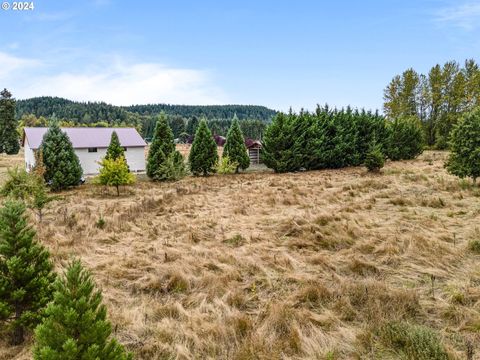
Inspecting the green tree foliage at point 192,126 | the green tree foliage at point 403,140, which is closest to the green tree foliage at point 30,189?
the green tree foliage at point 403,140

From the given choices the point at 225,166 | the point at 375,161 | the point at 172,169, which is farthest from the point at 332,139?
the point at 172,169

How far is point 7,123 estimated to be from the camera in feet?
187

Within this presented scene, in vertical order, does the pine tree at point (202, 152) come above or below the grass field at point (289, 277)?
above

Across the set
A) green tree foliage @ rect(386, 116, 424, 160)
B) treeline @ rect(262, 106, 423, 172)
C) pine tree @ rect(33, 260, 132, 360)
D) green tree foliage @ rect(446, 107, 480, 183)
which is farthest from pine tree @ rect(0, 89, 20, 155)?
pine tree @ rect(33, 260, 132, 360)

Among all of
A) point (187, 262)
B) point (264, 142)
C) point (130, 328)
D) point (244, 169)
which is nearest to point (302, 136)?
point (264, 142)

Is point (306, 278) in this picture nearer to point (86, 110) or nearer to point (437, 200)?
point (437, 200)

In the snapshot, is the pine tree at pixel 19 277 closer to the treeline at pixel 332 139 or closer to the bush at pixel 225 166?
the bush at pixel 225 166

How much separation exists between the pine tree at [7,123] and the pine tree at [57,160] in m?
39.8

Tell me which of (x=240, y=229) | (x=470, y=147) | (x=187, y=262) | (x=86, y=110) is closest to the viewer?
(x=187, y=262)

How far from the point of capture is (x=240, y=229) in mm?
11734

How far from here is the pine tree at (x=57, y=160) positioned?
83.5ft

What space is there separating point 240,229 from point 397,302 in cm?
655

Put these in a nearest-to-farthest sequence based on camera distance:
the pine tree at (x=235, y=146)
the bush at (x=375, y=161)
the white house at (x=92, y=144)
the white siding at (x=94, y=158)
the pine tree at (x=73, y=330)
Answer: the pine tree at (x=73, y=330)
the bush at (x=375, y=161)
the white house at (x=92, y=144)
the white siding at (x=94, y=158)
the pine tree at (x=235, y=146)

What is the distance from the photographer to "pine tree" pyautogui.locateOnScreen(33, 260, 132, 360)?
3295mm
